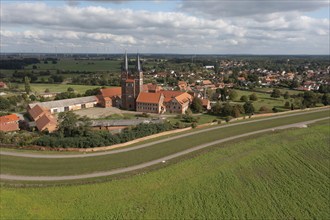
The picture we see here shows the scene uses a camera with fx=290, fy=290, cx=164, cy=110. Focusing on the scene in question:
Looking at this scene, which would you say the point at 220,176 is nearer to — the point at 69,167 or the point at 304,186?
the point at 304,186

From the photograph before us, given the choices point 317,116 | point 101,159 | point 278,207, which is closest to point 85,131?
point 101,159

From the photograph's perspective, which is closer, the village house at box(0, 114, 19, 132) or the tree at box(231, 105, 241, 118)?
the village house at box(0, 114, 19, 132)

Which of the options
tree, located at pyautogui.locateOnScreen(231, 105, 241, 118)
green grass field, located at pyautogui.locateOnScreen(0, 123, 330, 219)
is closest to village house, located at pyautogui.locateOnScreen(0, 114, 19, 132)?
green grass field, located at pyautogui.locateOnScreen(0, 123, 330, 219)

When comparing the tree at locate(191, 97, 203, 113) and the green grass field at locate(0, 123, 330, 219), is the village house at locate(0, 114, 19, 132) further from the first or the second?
the tree at locate(191, 97, 203, 113)

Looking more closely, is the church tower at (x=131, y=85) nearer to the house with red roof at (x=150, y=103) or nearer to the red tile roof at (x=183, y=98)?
the house with red roof at (x=150, y=103)

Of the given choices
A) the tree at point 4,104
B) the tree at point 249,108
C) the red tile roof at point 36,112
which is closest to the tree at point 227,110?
the tree at point 249,108
